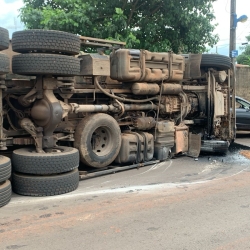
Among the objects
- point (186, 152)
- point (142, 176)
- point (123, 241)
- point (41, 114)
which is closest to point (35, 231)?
point (123, 241)

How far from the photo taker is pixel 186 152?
8977mm

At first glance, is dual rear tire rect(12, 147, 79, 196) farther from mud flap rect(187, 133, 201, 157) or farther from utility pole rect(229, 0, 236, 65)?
utility pole rect(229, 0, 236, 65)

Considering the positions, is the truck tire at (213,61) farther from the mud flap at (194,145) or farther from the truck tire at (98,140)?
the truck tire at (98,140)

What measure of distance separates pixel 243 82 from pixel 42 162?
15.9 m

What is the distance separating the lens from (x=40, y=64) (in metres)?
5.45

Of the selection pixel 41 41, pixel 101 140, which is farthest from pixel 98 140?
pixel 41 41

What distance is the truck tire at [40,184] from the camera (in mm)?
5391

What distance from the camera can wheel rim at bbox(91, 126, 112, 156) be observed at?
7.10 meters

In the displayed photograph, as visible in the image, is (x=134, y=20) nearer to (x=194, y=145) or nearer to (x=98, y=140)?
(x=194, y=145)

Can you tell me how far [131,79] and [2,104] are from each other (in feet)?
8.68

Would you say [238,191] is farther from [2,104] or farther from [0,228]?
[2,104]

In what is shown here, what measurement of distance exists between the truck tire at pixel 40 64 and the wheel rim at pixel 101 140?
1.79 m

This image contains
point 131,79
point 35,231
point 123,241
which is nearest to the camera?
point 123,241

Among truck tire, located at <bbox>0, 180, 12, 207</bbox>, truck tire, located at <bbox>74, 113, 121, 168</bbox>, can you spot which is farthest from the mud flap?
truck tire, located at <bbox>0, 180, 12, 207</bbox>
